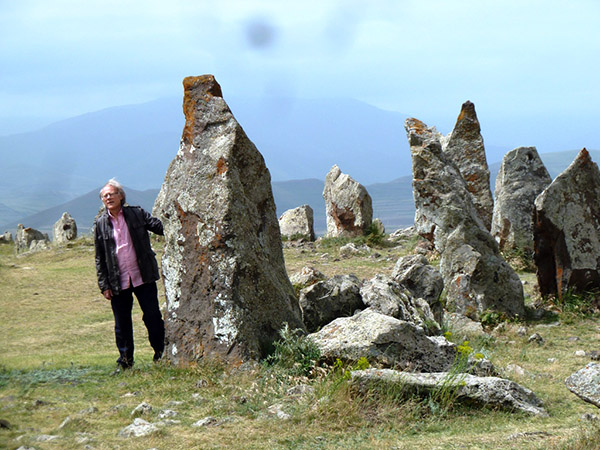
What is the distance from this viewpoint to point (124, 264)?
898 centimetres

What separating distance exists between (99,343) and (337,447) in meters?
7.04

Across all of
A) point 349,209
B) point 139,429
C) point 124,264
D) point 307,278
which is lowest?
point 139,429

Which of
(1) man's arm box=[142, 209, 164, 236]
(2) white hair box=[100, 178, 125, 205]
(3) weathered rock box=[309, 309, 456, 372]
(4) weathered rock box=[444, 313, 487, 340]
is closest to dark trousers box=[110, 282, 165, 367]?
(1) man's arm box=[142, 209, 164, 236]

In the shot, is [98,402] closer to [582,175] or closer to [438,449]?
[438,449]

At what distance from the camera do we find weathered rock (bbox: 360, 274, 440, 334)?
9688 millimetres

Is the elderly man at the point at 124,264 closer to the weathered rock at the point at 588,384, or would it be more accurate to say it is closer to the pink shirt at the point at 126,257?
the pink shirt at the point at 126,257

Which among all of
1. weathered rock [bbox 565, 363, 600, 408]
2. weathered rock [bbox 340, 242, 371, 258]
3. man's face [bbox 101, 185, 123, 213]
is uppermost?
man's face [bbox 101, 185, 123, 213]

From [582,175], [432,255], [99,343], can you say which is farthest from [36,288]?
[582,175]

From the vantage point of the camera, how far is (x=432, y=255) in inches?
738

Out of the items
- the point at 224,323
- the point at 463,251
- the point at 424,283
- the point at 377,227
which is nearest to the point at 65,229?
the point at 377,227

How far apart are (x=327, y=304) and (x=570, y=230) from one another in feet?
18.6

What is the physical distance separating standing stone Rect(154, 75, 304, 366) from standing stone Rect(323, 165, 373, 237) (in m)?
14.6

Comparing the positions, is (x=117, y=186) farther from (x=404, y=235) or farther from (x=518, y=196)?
(x=404, y=235)

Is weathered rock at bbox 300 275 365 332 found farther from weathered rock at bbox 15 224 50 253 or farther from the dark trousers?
weathered rock at bbox 15 224 50 253
